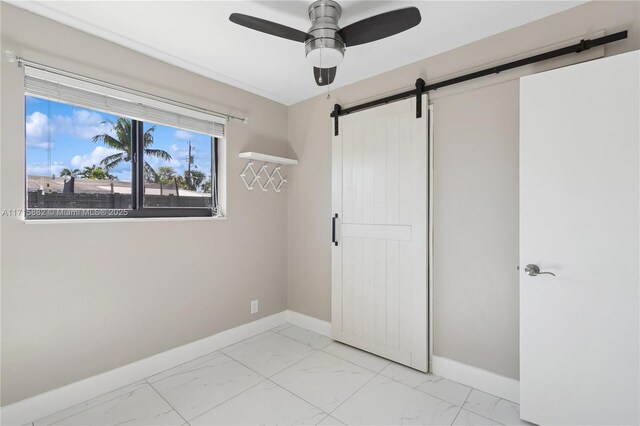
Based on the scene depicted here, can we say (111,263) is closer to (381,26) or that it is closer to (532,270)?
(381,26)

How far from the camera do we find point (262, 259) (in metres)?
3.23

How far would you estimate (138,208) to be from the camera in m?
2.38

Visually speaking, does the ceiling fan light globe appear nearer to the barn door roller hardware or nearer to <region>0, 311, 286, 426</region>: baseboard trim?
the barn door roller hardware

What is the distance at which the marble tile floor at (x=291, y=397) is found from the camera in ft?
6.02

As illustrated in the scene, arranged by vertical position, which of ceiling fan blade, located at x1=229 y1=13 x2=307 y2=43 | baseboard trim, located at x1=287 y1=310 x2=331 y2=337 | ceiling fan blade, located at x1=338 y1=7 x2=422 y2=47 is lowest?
baseboard trim, located at x1=287 y1=310 x2=331 y2=337

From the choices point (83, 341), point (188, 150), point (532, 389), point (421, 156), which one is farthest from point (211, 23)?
point (532, 389)

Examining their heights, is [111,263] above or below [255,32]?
below

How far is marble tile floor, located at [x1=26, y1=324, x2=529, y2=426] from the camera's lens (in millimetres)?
1836

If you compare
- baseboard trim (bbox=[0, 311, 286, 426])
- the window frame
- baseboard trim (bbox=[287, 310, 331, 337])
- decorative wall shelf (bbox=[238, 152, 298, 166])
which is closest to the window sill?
the window frame

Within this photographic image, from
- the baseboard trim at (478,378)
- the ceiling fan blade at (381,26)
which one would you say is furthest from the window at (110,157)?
the baseboard trim at (478,378)

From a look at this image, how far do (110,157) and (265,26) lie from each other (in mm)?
1579

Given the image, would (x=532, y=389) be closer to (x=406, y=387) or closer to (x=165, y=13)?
Answer: (x=406, y=387)

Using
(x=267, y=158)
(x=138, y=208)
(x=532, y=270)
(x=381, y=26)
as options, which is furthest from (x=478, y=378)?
(x=138, y=208)

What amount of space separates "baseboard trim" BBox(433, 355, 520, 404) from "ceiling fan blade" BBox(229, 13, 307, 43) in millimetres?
2511
